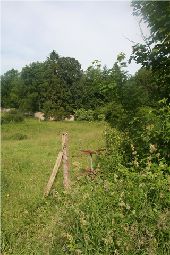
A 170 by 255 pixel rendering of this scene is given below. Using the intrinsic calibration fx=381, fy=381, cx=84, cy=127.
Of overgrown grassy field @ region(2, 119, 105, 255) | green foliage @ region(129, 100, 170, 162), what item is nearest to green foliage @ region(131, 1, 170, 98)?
green foliage @ region(129, 100, 170, 162)

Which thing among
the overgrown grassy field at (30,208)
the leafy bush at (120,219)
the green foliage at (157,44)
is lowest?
the overgrown grassy field at (30,208)

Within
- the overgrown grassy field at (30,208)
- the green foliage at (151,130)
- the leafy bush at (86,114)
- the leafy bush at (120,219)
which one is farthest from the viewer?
the leafy bush at (86,114)

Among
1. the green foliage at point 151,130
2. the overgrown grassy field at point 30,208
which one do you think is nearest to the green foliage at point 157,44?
the green foliage at point 151,130

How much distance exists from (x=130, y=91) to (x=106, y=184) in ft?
9.57

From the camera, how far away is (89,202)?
5156 millimetres

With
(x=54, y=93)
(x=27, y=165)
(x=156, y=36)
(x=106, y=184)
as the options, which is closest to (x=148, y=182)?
(x=106, y=184)

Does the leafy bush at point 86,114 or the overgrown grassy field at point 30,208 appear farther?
the leafy bush at point 86,114

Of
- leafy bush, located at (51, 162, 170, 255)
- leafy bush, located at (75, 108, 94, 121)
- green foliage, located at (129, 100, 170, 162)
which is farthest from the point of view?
leafy bush, located at (75, 108, 94, 121)

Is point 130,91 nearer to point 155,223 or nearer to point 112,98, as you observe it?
point 112,98

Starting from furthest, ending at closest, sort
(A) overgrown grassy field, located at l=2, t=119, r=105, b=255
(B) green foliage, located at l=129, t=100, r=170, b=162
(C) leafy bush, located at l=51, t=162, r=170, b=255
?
1. (B) green foliage, located at l=129, t=100, r=170, b=162
2. (A) overgrown grassy field, located at l=2, t=119, r=105, b=255
3. (C) leafy bush, located at l=51, t=162, r=170, b=255

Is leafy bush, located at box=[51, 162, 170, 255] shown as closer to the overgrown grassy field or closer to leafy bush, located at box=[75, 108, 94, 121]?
the overgrown grassy field

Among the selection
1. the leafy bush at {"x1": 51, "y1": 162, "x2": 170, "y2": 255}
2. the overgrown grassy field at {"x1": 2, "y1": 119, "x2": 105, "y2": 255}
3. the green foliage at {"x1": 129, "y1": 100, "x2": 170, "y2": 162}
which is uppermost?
the green foliage at {"x1": 129, "y1": 100, "x2": 170, "y2": 162}

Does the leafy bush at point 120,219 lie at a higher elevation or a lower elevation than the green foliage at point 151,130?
lower

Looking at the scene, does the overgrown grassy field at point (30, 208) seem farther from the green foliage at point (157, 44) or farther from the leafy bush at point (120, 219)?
the green foliage at point (157, 44)
